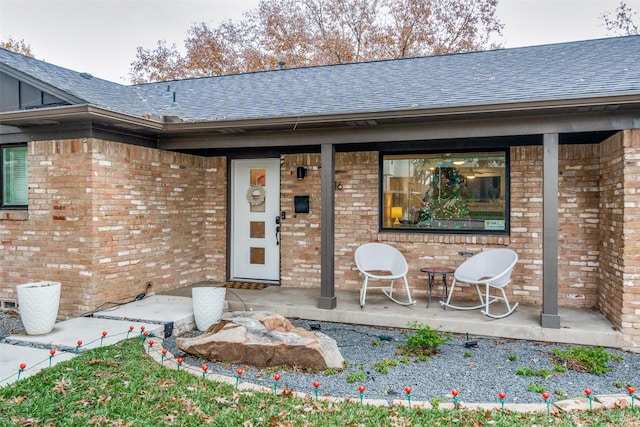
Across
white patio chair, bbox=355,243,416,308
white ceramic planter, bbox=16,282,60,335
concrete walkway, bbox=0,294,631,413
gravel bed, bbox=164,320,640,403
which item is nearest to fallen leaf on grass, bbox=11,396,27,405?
concrete walkway, bbox=0,294,631,413

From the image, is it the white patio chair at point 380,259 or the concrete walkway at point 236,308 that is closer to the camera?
the concrete walkway at point 236,308

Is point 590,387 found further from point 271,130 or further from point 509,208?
point 271,130

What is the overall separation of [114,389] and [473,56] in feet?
23.2

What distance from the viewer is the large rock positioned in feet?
13.2

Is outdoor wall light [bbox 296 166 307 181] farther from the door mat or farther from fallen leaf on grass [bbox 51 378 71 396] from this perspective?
fallen leaf on grass [bbox 51 378 71 396]

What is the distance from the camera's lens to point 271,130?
5.84 m

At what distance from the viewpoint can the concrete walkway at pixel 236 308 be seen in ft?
11.4

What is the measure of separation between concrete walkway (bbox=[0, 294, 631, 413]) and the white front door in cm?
84

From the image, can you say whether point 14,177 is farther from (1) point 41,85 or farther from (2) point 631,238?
(2) point 631,238

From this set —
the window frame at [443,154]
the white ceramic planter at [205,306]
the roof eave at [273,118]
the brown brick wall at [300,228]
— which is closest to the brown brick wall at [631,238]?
the roof eave at [273,118]

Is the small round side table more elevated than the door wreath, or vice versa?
the door wreath

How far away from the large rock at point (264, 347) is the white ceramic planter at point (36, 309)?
5.05ft

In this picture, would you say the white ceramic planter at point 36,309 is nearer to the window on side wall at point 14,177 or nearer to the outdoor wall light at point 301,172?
the window on side wall at point 14,177

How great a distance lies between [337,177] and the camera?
6.89 m
